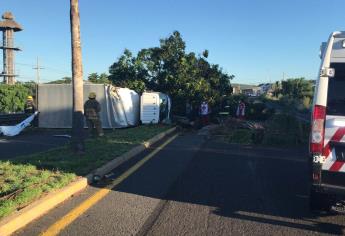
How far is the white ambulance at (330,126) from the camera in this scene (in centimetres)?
580

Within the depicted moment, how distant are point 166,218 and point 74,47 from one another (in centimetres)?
621

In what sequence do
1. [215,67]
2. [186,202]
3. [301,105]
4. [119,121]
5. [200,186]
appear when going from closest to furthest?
[186,202] → [200,186] → [119,121] → [215,67] → [301,105]

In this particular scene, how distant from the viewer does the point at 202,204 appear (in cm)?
717

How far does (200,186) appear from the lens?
8516mm

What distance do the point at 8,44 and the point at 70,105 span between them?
7210 cm

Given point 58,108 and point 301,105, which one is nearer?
point 58,108

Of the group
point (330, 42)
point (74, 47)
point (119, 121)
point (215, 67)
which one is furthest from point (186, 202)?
point (215, 67)

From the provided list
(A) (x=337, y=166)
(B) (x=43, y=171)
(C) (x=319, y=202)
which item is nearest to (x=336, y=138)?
(A) (x=337, y=166)

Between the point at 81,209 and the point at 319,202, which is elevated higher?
the point at 319,202

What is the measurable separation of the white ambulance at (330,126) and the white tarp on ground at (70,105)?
17.6m

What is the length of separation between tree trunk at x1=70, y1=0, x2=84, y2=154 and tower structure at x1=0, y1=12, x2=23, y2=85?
78444 millimetres

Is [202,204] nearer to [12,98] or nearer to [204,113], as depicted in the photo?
[204,113]

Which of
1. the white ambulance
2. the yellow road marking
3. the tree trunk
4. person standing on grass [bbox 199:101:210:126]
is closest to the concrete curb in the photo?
the yellow road marking

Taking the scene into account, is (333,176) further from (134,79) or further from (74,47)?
(134,79)
